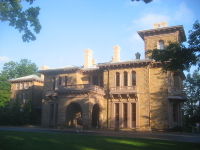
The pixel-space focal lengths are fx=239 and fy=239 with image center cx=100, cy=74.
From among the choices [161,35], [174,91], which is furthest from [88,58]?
[174,91]

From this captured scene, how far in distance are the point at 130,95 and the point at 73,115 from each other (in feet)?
29.8

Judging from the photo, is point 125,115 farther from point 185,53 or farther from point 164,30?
point 185,53

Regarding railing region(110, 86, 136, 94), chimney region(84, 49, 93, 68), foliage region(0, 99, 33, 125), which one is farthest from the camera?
foliage region(0, 99, 33, 125)

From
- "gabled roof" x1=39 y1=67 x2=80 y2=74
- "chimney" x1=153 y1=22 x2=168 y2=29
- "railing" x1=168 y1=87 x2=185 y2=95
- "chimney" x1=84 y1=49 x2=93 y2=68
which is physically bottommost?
"railing" x1=168 y1=87 x2=185 y2=95

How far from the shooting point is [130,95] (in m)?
33.2

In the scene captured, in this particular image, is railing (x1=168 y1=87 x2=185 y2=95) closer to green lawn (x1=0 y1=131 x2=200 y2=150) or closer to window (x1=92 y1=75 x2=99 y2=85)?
window (x1=92 y1=75 x2=99 y2=85)

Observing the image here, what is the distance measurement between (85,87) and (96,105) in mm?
4368

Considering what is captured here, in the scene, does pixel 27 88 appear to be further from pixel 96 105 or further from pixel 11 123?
pixel 96 105

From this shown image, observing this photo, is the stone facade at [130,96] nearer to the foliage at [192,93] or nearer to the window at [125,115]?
the window at [125,115]

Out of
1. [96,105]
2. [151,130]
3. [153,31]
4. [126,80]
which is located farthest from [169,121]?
[153,31]

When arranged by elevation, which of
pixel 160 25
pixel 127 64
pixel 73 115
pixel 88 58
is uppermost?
pixel 160 25

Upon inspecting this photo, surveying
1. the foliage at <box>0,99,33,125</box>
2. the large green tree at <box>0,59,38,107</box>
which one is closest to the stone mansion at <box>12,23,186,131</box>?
the foliage at <box>0,99,33,125</box>

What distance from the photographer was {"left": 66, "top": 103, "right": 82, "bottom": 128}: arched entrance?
110 ft

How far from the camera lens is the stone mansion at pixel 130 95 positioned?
3130cm
